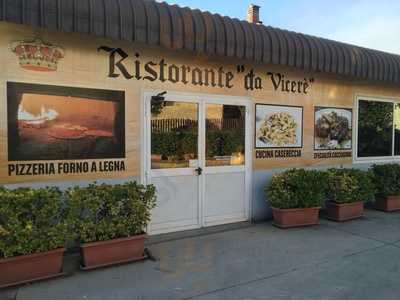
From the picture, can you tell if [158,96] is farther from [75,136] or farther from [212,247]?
[212,247]

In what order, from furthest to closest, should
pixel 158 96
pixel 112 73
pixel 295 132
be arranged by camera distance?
pixel 295 132
pixel 158 96
pixel 112 73

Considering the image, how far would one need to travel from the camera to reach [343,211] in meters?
6.54

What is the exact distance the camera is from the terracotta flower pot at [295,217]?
19.6ft

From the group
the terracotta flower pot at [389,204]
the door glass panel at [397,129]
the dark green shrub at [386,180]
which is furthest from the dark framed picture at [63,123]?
the door glass panel at [397,129]

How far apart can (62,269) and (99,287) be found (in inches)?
28.1

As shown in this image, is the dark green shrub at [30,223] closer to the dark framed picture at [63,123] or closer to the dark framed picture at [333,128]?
the dark framed picture at [63,123]

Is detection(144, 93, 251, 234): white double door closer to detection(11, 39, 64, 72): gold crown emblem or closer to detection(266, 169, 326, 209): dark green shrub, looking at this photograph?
detection(266, 169, 326, 209): dark green shrub

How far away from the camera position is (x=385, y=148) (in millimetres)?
8602

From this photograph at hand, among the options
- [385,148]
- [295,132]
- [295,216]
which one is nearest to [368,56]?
[295,132]

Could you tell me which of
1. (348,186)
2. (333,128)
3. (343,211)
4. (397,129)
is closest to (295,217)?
(343,211)

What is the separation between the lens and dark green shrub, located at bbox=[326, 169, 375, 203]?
6.51 m

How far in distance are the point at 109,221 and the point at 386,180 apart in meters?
5.73

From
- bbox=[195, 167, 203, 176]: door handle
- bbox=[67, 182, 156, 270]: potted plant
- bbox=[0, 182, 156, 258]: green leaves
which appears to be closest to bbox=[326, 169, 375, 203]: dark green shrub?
bbox=[195, 167, 203, 176]: door handle

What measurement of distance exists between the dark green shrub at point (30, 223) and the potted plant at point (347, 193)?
474cm
